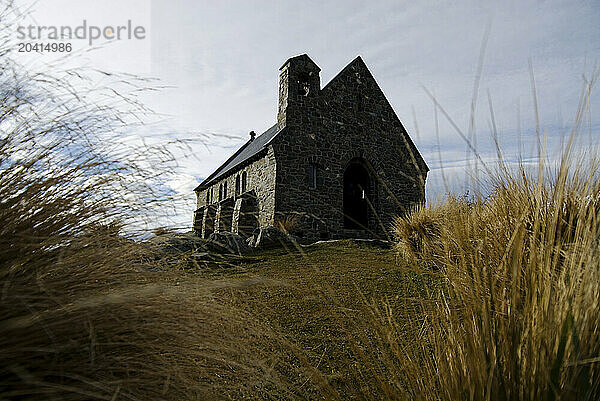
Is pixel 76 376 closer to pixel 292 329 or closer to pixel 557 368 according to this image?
pixel 557 368

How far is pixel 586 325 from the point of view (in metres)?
1.34

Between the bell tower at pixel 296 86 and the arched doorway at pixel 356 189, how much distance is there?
298 centimetres

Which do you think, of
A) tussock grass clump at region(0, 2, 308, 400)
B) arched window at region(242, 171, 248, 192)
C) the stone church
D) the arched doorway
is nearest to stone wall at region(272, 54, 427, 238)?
the stone church


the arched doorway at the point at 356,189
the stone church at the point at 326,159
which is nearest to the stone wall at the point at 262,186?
the stone church at the point at 326,159

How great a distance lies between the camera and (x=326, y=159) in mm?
15039

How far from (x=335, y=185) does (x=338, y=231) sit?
167 cm

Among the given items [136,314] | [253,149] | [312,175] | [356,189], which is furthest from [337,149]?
[136,314]

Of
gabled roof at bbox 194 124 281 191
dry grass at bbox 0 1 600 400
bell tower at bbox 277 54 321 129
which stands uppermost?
bell tower at bbox 277 54 321 129

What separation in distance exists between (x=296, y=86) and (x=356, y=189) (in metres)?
4.48

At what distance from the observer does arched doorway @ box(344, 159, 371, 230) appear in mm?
16062

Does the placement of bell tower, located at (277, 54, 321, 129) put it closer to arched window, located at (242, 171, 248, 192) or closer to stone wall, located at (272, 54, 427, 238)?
stone wall, located at (272, 54, 427, 238)

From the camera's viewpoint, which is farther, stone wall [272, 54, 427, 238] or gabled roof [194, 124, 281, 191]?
gabled roof [194, 124, 281, 191]

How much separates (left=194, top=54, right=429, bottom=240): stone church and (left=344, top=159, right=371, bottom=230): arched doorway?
38mm

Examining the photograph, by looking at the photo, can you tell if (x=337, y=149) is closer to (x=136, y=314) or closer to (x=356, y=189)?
(x=356, y=189)
